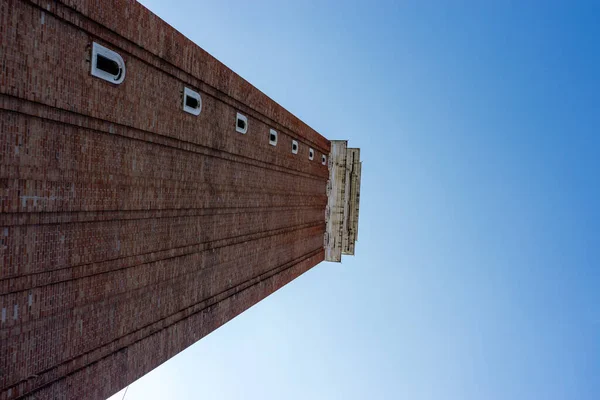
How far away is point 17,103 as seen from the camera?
9.34m

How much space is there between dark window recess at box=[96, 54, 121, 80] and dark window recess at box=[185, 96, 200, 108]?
12.7ft

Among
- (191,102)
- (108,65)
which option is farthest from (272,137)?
(108,65)

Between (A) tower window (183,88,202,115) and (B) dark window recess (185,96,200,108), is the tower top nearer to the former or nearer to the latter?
(A) tower window (183,88,202,115)

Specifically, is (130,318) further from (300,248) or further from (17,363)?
(300,248)

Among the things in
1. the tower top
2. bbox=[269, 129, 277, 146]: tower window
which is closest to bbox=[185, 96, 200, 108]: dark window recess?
bbox=[269, 129, 277, 146]: tower window

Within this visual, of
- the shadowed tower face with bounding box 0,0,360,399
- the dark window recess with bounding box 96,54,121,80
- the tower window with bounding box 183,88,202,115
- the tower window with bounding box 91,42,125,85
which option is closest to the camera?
the shadowed tower face with bounding box 0,0,360,399

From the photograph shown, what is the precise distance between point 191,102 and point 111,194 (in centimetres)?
525

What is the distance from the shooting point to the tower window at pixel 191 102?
1623 centimetres

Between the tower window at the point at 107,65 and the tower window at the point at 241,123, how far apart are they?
8340 millimetres

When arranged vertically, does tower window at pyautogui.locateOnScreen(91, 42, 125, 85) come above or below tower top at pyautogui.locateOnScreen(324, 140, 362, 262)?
above

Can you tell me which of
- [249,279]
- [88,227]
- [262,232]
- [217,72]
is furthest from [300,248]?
[88,227]

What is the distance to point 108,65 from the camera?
1223 centimetres

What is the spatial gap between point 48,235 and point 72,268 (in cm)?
118

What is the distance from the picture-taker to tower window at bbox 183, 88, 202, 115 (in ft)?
53.3
